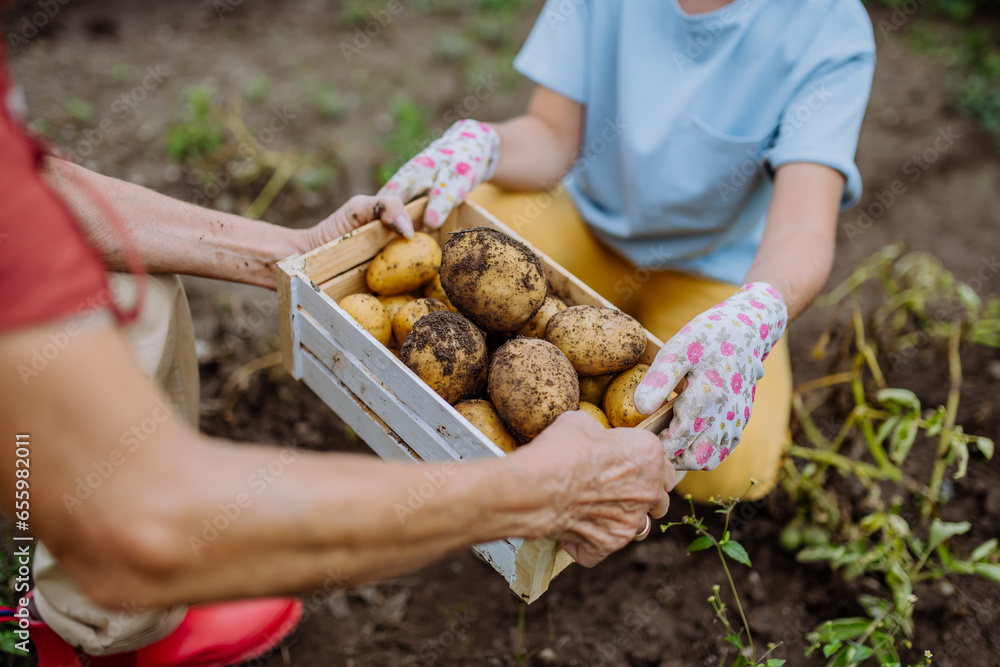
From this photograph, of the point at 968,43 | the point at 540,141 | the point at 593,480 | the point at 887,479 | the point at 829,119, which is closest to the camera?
the point at 593,480

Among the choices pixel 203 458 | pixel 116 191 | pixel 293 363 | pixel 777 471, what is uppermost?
pixel 203 458

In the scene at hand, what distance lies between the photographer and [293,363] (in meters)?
1.97

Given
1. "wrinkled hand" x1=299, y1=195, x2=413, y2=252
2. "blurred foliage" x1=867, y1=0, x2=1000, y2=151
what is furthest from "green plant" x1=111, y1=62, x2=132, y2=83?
"blurred foliage" x1=867, y1=0, x2=1000, y2=151

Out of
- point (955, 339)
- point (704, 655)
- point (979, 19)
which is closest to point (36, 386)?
point (704, 655)

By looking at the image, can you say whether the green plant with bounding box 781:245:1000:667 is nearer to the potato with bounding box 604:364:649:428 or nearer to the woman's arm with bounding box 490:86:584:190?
the potato with bounding box 604:364:649:428

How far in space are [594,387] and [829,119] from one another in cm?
110

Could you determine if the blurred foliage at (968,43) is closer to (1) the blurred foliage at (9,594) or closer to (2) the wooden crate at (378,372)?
(2) the wooden crate at (378,372)

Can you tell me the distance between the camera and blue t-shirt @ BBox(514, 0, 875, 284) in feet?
6.59

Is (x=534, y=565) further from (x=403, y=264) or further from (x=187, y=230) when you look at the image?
(x=187, y=230)

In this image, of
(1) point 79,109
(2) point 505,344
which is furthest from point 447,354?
(1) point 79,109

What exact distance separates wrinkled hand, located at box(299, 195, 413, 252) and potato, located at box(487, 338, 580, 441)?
20.5 inches

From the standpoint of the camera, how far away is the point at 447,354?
156 centimetres

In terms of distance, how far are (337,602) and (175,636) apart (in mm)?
511

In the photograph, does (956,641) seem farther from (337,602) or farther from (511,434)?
(337,602)
